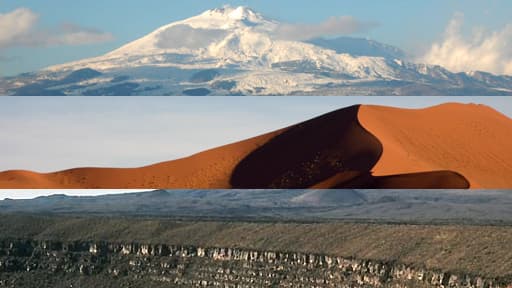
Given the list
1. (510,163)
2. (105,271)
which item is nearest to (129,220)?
(105,271)

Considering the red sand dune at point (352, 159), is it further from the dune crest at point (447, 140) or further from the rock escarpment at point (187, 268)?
the rock escarpment at point (187, 268)

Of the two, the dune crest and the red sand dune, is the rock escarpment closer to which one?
the dune crest

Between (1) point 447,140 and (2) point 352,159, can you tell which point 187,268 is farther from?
(1) point 447,140

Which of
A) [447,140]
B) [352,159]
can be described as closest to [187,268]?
[352,159]

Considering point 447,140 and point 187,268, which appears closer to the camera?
point 447,140

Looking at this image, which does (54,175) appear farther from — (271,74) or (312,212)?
(312,212)
